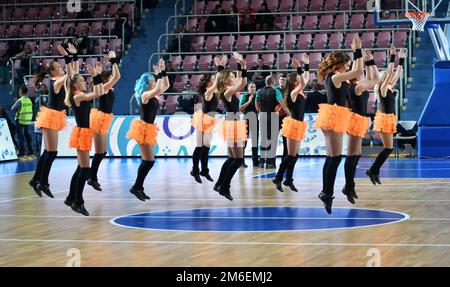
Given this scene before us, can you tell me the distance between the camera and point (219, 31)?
2641 cm

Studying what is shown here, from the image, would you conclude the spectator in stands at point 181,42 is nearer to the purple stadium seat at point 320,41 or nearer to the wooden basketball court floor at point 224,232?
the purple stadium seat at point 320,41

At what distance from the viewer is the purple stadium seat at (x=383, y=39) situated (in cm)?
2434

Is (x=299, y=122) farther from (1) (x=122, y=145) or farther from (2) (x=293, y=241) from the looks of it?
(1) (x=122, y=145)

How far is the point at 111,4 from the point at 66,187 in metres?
14.7

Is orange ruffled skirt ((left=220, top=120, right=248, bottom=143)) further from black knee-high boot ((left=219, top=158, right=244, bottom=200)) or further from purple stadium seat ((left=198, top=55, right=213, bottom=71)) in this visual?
purple stadium seat ((left=198, top=55, right=213, bottom=71))

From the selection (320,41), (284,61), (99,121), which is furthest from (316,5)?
(99,121)

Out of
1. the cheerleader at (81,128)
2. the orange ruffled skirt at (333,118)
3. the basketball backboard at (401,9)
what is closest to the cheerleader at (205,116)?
the cheerleader at (81,128)

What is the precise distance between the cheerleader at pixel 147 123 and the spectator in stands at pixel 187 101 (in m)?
10.4

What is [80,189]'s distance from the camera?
37.1 feet

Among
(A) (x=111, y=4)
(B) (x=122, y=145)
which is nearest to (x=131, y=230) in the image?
(B) (x=122, y=145)

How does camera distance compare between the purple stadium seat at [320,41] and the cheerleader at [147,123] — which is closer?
the cheerleader at [147,123]

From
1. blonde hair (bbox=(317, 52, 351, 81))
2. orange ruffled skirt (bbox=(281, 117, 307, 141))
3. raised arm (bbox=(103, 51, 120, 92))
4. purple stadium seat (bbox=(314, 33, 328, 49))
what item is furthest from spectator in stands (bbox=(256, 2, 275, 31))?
blonde hair (bbox=(317, 52, 351, 81))

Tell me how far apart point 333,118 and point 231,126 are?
3.24 meters

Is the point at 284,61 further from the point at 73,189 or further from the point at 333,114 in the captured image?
the point at 333,114
